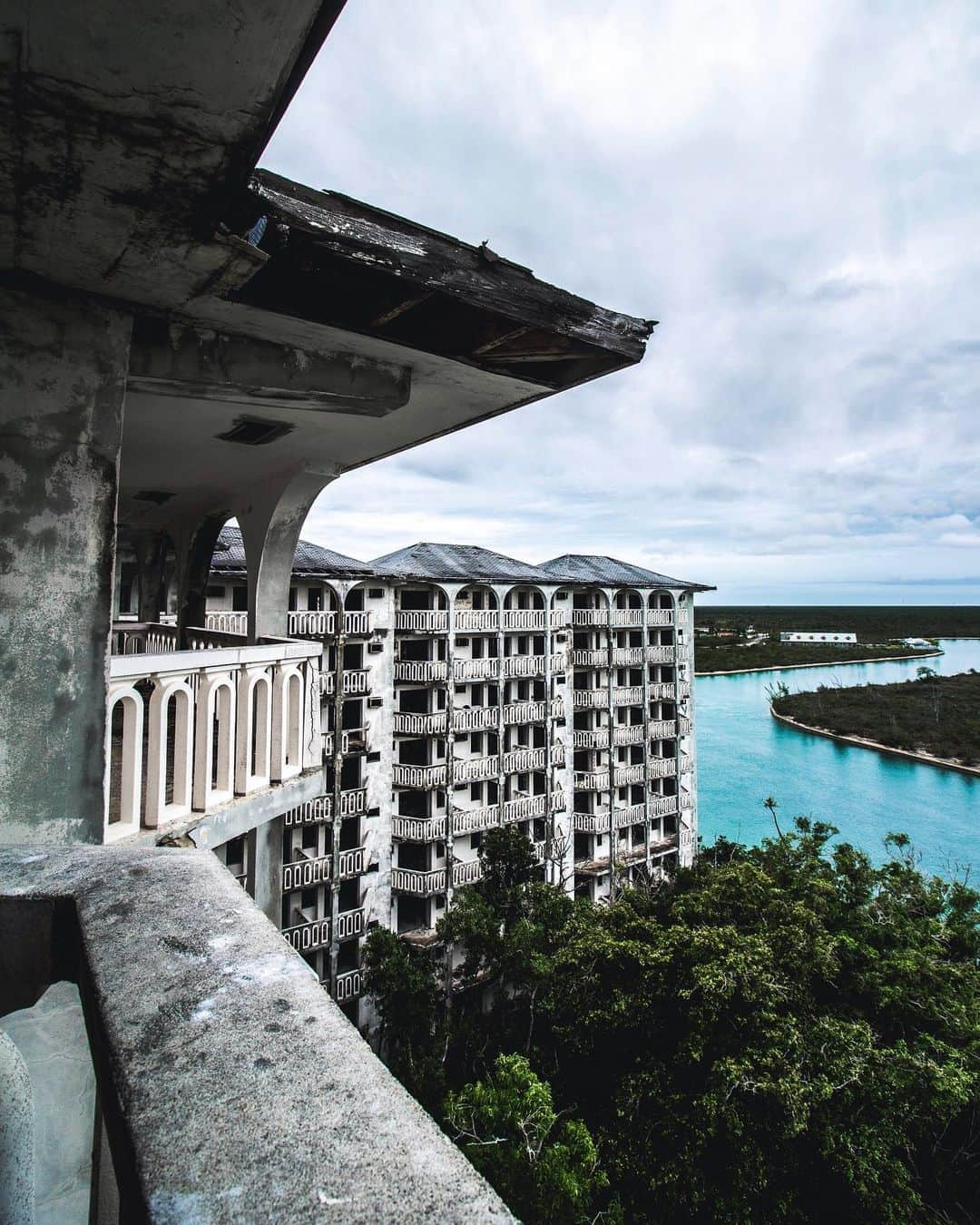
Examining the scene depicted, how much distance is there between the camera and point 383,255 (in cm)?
328

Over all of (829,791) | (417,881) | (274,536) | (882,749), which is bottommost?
(829,791)

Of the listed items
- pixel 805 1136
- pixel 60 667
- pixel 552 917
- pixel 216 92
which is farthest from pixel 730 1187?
pixel 216 92

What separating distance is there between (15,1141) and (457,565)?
76.6ft

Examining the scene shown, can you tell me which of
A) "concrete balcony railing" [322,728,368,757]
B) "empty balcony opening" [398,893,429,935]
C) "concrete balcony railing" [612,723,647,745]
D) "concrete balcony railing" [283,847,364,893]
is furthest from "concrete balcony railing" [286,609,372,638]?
"concrete balcony railing" [612,723,647,745]

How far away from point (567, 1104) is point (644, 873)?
15168 mm

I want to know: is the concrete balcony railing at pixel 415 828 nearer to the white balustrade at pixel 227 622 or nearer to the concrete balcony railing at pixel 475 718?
the concrete balcony railing at pixel 475 718

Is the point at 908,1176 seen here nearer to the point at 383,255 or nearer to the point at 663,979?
the point at 663,979

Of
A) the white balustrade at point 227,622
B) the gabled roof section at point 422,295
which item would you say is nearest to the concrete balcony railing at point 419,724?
the white balustrade at point 227,622

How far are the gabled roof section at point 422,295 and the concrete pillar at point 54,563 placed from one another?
37.4 inches

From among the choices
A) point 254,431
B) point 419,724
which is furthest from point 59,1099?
point 419,724

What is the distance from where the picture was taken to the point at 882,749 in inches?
2196

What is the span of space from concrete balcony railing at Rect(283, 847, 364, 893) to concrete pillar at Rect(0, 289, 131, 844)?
17585mm

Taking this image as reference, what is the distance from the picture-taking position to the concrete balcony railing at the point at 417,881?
71.5 feet

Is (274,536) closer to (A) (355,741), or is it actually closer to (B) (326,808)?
(B) (326,808)
